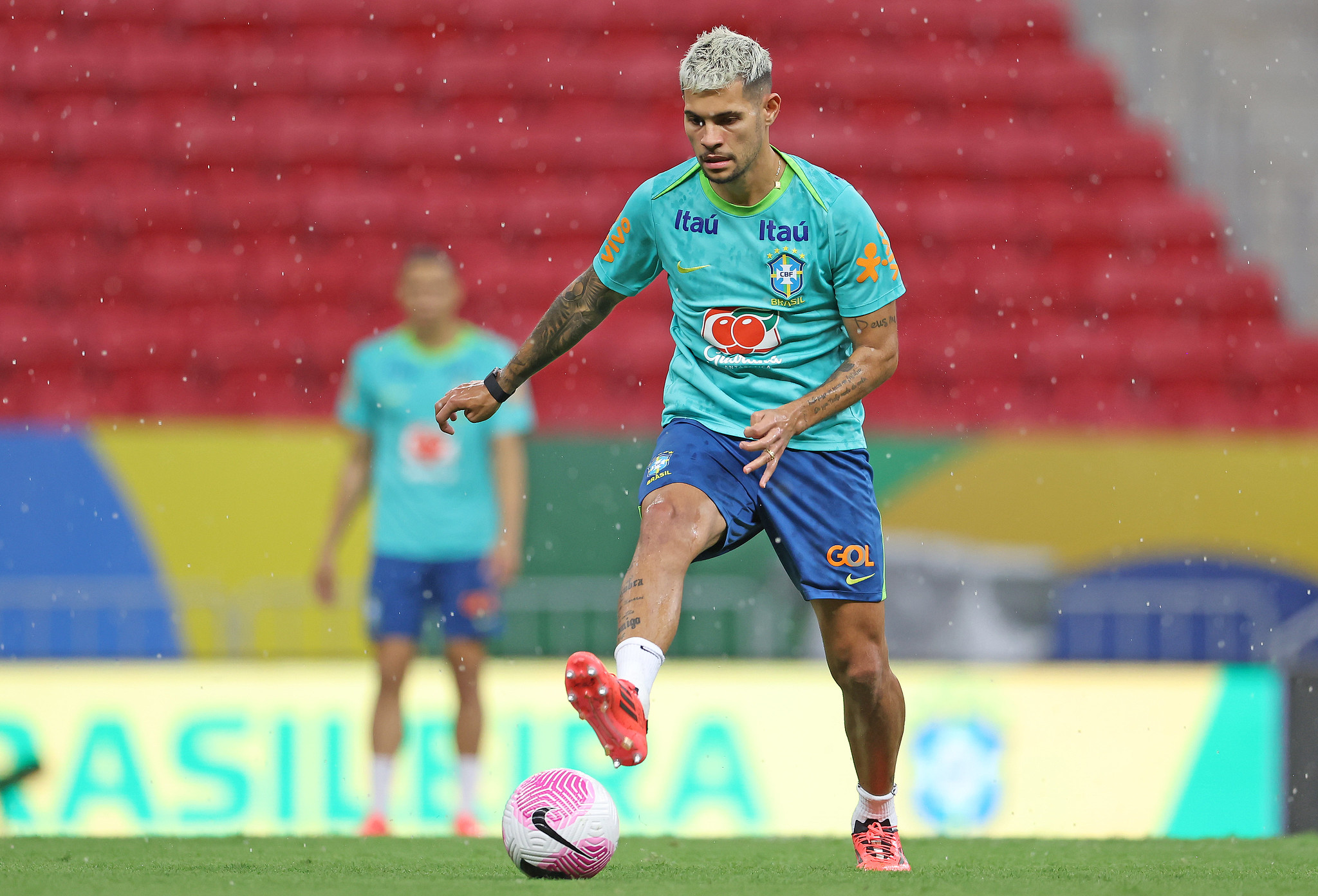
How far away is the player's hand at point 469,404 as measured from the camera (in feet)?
14.2

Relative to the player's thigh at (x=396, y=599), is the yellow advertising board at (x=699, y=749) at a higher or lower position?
lower

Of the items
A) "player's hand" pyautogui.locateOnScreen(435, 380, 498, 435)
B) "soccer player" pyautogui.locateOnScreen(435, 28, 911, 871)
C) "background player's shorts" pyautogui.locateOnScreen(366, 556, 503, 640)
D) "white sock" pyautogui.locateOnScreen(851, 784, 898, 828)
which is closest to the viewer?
"soccer player" pyautogui.locateOnScreen(435, 28, 911, 871)

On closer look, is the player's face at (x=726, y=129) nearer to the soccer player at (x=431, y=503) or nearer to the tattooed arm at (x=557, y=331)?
Answer: the tattooed arm at (x=557, y=331)

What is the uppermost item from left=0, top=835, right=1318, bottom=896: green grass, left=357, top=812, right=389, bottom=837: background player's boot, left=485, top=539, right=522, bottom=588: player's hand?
left=485, top=539, right=522, bottom=588: player's hand

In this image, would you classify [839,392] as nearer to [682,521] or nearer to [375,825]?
[682,521]

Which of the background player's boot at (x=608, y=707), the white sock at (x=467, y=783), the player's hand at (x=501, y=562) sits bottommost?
the white sock at (x=467, y=783)

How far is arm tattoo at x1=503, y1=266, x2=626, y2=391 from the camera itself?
14.5 ft

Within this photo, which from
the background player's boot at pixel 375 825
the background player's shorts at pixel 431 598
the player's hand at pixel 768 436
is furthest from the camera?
the background player's shorts at pixel 431 598

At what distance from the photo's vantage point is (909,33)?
13.2 meters

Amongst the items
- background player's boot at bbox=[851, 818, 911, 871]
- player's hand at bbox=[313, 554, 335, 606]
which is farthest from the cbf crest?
player's hand at bbox=[313, 554, 335, 606]

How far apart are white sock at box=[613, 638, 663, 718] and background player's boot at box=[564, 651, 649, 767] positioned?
4.5 inches

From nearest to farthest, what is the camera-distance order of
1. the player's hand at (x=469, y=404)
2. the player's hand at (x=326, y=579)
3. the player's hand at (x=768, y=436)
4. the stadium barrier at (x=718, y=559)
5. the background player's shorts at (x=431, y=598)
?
the player's hand at (x=768, y=436), the player's hand at (x=469, y=404), the background player's shorts at (x=431, y=598), the player's hand at (x=326, y=579), the stadium barrier at (x=718, y=559)

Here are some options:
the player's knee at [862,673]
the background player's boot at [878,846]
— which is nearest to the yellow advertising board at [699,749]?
the background player's boot at [878,846]

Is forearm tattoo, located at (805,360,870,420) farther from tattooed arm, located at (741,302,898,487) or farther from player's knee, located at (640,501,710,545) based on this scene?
player's knee, located at (640,501,710,545)
